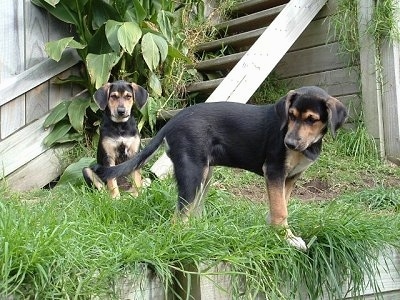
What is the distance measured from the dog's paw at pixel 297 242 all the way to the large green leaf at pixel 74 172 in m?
2.75

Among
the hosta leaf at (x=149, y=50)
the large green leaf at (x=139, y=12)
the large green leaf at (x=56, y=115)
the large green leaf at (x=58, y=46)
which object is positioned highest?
the large green leaf at (x=139, y=12)

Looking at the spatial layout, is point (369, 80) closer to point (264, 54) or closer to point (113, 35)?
point (264, 54)

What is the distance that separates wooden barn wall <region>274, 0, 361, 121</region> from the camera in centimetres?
584

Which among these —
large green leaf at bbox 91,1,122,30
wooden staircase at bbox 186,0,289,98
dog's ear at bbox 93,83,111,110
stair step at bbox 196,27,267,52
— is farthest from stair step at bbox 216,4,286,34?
dog's ear at bbox 93,83,111,110

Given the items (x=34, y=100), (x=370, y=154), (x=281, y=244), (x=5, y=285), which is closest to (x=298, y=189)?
(x=370, y=154)

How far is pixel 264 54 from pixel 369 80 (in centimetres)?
102

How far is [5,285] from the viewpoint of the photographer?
6.90ft

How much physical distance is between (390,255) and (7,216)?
71.8 inches

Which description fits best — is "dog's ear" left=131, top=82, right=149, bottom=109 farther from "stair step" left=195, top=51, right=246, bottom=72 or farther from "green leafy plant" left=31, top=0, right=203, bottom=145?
"stair step" left=195, top=51, right=246, bottom=72

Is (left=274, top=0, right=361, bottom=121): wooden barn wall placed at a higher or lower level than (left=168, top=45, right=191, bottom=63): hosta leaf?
lower

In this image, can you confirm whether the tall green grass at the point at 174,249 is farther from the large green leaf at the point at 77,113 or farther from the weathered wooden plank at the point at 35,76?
the weathered wooden plank at the point at 35,76

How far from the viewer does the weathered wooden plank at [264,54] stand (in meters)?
5.14

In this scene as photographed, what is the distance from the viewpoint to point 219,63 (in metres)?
6.04

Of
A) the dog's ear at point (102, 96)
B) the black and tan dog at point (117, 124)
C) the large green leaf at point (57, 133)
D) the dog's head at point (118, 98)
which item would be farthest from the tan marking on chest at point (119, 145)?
the large green leaf at point (57, 133)
